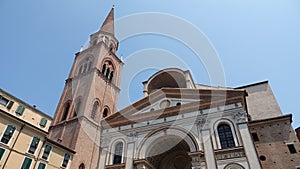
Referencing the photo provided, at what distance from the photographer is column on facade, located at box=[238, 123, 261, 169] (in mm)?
12979

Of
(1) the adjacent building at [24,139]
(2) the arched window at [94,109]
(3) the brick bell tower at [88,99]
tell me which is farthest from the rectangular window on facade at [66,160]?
(2) the arched window at [94,109]

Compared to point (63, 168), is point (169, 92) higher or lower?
higher

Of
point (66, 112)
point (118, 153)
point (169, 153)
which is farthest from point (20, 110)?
point (169, 153)

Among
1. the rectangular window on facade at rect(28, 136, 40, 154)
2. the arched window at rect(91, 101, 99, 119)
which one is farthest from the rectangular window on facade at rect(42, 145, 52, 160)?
the arched window at rect(91, 101, 99, 119)

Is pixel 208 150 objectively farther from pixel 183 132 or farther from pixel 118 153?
pixel 118 153

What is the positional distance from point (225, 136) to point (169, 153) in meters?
6.34

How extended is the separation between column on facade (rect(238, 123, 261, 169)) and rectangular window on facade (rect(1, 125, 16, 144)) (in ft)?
53.4

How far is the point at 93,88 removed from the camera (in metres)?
28.1

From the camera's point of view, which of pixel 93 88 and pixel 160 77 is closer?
pixel 160 77

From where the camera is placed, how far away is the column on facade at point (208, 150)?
545 inches

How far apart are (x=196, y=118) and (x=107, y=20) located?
33.5 meters

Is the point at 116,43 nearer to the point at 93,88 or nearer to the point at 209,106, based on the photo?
the point at 93,88

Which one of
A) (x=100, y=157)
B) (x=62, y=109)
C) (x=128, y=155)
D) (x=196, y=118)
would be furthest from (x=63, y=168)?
(x=196, y=118)

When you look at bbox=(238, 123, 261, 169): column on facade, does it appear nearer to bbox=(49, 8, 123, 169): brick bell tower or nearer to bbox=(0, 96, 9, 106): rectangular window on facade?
bbox=(49, 8, 123, 169): brick bell tower
